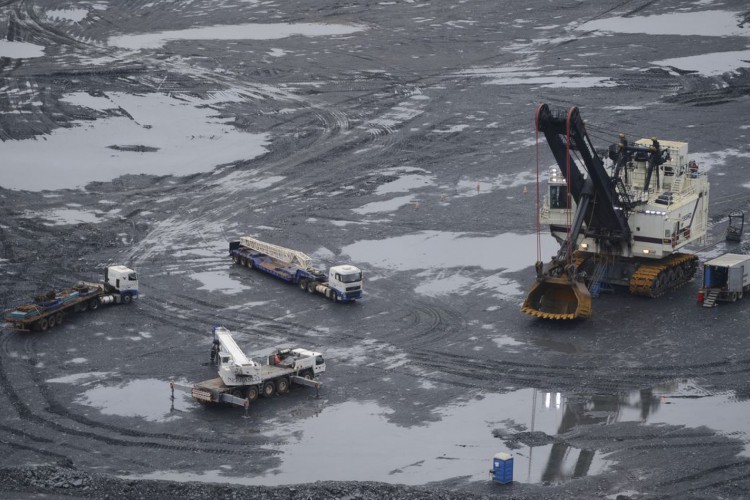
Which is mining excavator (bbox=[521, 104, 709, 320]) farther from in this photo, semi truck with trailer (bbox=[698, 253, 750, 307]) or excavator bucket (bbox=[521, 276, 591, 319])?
semi truck with trailer (bbox=[698, 253, 750, 307])

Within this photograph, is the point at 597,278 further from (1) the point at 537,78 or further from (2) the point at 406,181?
(1) the point at 537,78

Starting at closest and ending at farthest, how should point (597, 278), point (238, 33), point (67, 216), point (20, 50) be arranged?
point (597, 278)
point (67, 216)
point (20, 50)
point (238, 33)

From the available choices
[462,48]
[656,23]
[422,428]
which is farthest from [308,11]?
[422,428]

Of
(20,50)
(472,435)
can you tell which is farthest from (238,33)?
(472,435)

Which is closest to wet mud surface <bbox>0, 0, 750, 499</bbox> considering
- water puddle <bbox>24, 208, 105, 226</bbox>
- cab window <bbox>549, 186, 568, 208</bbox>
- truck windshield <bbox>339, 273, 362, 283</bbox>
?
water puddle <bbox>24, 208, 105, 226</bbox>

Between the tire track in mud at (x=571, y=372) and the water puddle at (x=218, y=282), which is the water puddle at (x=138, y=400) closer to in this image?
the tire track in mud at (x=571, y=372)

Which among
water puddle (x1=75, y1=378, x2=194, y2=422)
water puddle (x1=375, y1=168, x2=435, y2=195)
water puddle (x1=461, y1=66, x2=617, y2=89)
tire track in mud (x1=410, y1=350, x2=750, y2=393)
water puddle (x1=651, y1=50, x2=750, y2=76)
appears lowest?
tire track in mud (x1=410, y1=350, x2=750, y2=393)
